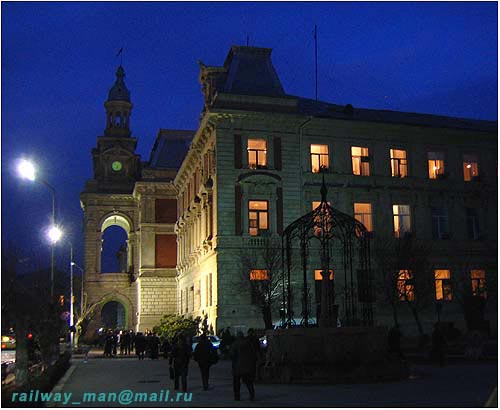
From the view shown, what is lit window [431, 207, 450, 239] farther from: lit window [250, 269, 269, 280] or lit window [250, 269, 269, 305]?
lit window [250, 269, 269, 305]

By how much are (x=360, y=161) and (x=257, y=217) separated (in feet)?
31.0

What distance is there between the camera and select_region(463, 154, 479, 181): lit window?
56250mm

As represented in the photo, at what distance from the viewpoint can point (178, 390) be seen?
21.5 meters

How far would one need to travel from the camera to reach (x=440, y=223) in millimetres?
54594

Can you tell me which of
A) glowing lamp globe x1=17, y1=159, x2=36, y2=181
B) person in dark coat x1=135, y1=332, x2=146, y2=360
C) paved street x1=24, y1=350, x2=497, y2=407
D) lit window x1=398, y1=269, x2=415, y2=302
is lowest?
paved street x1=24, y1=350, x2=497, y2=407

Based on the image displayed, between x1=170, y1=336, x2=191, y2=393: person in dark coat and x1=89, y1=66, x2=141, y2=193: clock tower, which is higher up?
x1=89, y1=66, x2=141, y2=193: clock tower

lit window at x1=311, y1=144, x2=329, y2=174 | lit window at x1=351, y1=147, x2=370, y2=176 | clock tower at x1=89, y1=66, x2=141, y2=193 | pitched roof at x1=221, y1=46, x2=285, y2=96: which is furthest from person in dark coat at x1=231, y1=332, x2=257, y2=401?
→ clock tower at x1=89, y1=66, x2=141, y2=193

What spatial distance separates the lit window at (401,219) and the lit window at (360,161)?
3470 millimetres

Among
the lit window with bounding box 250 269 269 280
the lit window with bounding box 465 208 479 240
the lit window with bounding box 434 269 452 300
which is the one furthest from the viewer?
the lit window with bounding box 465 208 479 240

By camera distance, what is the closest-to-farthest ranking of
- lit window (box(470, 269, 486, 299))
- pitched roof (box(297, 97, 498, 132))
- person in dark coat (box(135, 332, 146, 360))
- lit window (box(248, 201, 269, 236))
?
person in dark coat (box(135, 332, 146, 360))
lit window (box(248, 201, 269, 236))
lit window (box(470, 269, 486, 299))
pitched roof (box(297, 97, 498, 132))

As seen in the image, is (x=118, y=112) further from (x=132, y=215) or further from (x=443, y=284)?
(x=443, y=284)

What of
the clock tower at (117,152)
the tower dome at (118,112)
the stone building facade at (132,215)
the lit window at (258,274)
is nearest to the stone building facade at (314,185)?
the lit window at (258,274)

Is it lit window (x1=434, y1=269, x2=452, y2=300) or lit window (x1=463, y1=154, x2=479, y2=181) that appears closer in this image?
lit window (x1=434, y1=269, x2=452, y2=300)

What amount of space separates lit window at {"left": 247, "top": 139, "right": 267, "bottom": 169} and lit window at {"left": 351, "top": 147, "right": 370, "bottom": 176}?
707 centimetres
